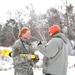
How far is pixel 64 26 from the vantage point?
4534 cm

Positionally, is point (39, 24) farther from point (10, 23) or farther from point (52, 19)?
point (10, 23)

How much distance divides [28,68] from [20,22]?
45.5 metres

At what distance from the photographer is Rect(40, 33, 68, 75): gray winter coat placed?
444cm

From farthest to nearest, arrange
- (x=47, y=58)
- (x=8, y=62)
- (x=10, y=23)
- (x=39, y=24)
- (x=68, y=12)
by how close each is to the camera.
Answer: (x=10, y=23), (x=39, y=24), (x=68, y=12), (x=8, y=62), (x=47, y=58)

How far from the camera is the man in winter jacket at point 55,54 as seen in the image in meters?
4.44

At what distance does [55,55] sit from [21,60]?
0.60 m

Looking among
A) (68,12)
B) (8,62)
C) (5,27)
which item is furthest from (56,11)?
(8,62)

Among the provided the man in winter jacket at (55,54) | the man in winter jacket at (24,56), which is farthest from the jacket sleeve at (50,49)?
the man in winter jacket at (24,56)

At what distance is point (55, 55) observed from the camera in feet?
14.8

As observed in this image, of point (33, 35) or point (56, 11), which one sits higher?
point (56, 11)

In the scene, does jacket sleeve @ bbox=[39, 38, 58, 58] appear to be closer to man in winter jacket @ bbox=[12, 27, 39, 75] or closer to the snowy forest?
man in winter jacket @ bbox=[12, 27, 39, 75]

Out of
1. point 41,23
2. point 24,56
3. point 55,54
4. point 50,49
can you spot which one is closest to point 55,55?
point 55,54

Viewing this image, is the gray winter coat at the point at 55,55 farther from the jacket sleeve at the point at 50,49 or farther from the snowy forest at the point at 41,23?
the snowy forest at the point at 41,23

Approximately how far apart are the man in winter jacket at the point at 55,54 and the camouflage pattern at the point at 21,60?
38 centimetres
